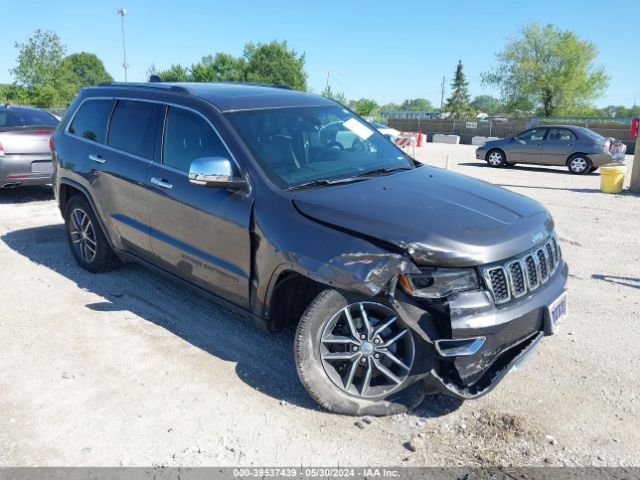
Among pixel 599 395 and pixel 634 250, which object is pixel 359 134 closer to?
pixel 599 395

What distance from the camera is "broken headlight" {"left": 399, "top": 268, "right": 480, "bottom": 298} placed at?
2.92 m

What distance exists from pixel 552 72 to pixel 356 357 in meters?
65.9

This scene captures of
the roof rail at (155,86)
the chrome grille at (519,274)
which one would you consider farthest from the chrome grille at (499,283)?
the roof rail at (155,86)

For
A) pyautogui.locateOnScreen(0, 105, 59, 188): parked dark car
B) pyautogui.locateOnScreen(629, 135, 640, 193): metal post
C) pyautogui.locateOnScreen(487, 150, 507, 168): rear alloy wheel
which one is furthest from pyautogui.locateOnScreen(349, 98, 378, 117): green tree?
pyautogui.locateOnScreen(0, 105, 59, 188): parked dark car

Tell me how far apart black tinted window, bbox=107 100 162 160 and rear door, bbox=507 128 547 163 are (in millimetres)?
14831

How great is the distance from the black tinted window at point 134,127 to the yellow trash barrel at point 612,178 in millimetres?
10312

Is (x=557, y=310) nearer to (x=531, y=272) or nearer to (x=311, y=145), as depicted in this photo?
(x=531, y=272)

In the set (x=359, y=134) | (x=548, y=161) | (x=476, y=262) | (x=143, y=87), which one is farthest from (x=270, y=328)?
(x=548, y=161)

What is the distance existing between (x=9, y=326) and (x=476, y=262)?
382 centimetres

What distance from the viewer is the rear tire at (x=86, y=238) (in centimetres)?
542

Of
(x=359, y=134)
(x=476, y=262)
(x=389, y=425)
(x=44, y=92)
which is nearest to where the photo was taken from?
(x=476, y=262)

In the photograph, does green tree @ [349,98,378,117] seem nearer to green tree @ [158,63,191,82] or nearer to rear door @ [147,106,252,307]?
green tree @ [158,63,191,82]

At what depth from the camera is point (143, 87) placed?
16.0 ft

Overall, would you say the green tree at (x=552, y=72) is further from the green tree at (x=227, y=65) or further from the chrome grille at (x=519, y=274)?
the chrome grille at (x=519, y=274)
